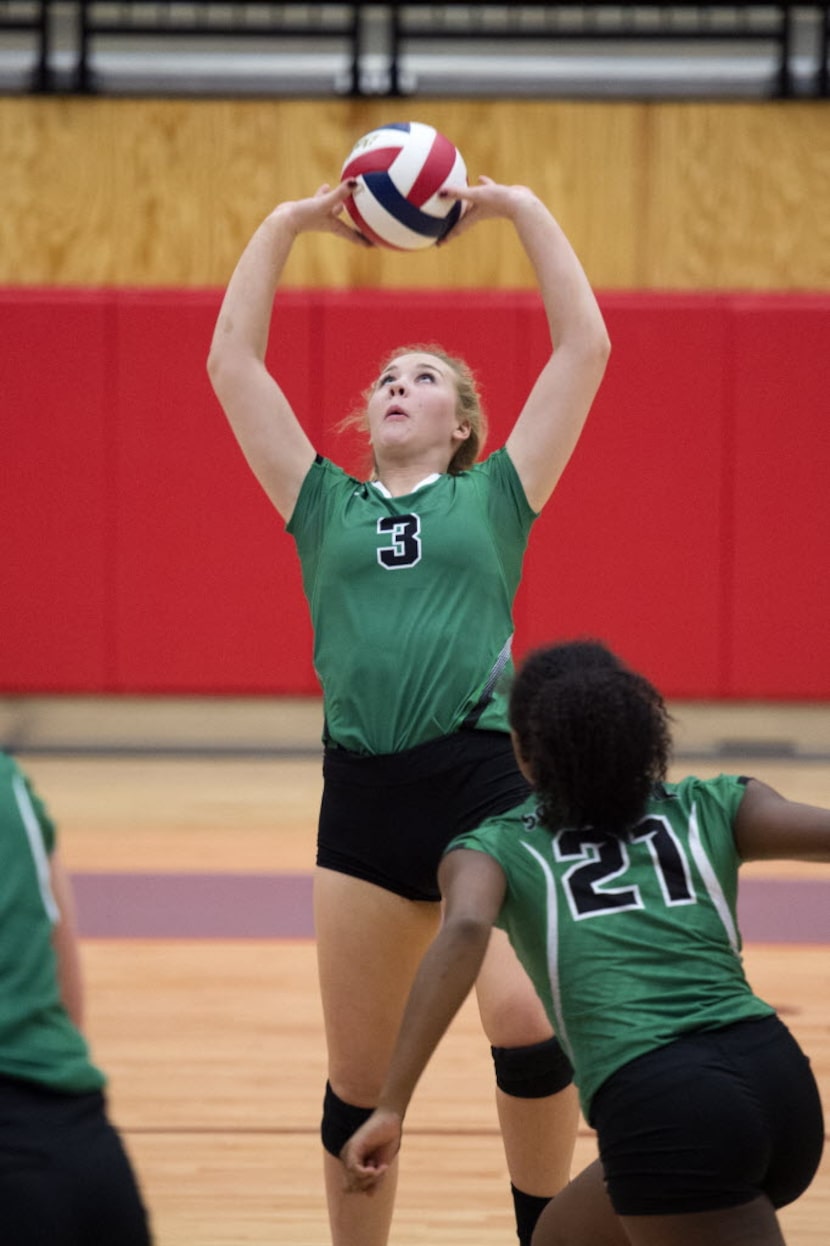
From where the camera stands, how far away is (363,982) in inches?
109

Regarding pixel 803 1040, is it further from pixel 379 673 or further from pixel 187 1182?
pixel 379 673

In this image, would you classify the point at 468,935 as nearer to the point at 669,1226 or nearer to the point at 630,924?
the point at 630,924

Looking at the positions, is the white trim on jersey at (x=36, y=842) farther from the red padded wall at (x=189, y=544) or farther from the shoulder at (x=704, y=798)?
the red padded wall at (x=189, y=544)

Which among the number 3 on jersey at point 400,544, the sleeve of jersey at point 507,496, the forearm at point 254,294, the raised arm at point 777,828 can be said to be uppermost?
the forearm at point 254,294

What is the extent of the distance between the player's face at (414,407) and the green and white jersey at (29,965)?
1.27 metres

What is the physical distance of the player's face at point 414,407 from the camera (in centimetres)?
294

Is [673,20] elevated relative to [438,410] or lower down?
elevated

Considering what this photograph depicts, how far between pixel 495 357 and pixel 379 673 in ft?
18.8

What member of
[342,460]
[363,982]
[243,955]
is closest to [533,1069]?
[363,982]

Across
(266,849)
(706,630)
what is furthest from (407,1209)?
(706,630)

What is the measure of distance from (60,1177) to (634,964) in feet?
2.34

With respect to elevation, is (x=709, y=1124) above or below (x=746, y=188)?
below

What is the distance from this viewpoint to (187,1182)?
353cm

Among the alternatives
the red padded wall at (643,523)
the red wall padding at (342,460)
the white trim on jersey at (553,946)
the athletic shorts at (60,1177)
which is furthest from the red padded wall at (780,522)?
the athletic shorts at (60,1177)
